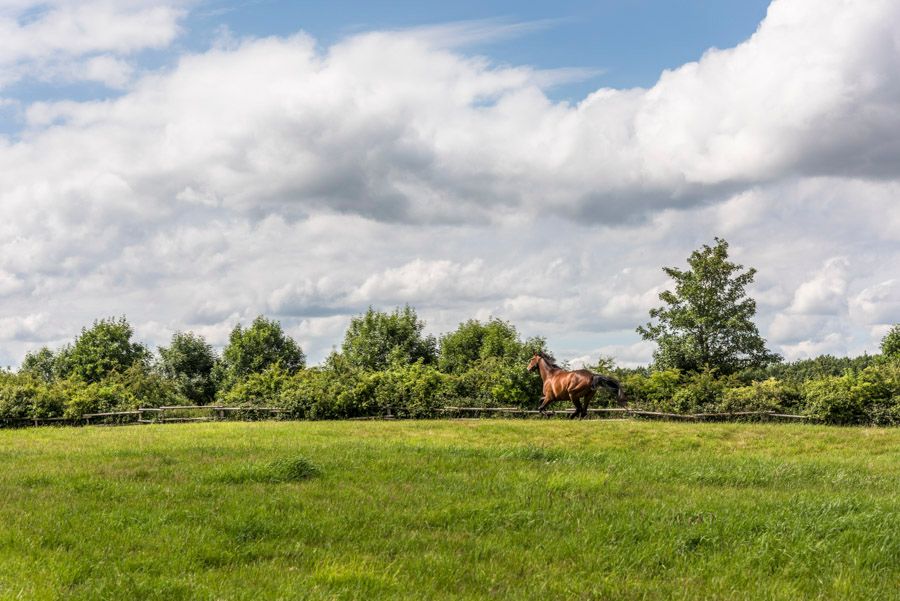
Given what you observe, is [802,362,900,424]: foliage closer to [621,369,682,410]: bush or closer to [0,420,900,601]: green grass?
[621,369,682,410]: bush

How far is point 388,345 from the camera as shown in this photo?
247 ft

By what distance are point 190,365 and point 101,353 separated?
10660 mm

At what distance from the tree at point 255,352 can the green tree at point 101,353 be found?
816 centimetres

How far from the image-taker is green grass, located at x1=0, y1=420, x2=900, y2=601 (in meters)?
7.63

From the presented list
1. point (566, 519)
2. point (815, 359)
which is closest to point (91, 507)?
point (566, 519)

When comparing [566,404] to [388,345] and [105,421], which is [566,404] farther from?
[388,345]

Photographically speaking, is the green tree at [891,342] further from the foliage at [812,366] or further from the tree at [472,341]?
the tree at [472,341]

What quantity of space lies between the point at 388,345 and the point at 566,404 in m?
42.5

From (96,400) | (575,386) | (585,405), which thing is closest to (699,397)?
(585,405)

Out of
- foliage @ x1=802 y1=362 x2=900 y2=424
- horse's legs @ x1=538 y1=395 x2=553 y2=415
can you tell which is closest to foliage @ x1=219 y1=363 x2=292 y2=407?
horse's legs @ x1=538 y1=395 x2=553 y2=415

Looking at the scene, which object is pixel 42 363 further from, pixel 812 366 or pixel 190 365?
pixel 812 366

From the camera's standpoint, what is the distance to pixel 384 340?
2970 inches

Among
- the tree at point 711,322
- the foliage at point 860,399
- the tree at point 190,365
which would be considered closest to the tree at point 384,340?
the tree at point 190,365

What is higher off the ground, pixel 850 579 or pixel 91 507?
pixel 91 507
